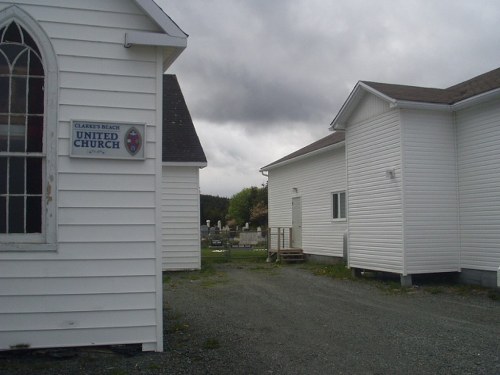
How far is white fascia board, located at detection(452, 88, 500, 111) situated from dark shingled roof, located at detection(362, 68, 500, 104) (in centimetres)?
13

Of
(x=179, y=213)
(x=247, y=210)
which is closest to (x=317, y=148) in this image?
(x=179, y=213)

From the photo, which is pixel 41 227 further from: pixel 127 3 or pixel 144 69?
pixel 127 3

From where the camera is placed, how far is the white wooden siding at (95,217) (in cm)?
661

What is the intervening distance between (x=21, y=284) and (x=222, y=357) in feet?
8.58

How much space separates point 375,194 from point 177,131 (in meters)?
7.35

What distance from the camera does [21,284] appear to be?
659 centimetres

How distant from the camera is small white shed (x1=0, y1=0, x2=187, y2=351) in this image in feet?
21.8

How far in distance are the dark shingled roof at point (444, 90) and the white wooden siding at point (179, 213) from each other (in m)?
6.38

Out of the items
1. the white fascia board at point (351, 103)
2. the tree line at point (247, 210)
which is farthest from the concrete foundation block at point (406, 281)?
the tree line at point (247, 210)

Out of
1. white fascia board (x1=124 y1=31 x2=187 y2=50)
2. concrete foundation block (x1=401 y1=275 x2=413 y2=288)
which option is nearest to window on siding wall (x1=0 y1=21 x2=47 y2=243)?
white fascia board (x1=124 y1=31 x2=187 y2=50)

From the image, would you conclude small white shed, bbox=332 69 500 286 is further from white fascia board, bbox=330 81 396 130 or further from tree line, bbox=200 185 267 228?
tree line, bbox=200 185 267 228

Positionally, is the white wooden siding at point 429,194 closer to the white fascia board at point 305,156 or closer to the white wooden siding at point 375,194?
the white wooden siding at point 375,194

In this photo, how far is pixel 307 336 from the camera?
324 inches

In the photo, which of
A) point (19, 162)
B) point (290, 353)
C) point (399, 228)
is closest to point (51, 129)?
point (19, 162)
